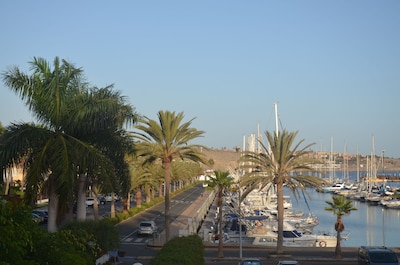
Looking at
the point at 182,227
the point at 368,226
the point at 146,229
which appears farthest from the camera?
the point at 368,226

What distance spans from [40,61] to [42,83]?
45.2 inches

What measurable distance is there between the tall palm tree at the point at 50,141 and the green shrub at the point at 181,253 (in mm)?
4405

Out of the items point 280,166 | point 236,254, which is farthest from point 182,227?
point 280,166

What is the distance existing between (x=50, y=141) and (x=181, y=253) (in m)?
7.81

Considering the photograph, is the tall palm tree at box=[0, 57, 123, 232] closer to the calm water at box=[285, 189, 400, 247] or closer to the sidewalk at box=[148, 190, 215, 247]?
the sidewalk at box=[148, 190, 215, 247]

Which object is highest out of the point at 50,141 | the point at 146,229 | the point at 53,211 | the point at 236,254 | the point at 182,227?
the point at 50,141

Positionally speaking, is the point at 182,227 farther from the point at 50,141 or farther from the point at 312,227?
the point at 50,141

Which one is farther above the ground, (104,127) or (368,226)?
(104,127)

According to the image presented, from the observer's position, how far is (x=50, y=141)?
81.4ft

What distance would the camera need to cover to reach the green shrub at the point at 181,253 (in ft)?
64.4

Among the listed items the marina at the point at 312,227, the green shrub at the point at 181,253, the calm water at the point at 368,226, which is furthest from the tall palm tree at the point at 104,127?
the calm water at the point at 368,226

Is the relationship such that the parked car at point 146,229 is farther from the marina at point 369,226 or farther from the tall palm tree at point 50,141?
the tall palm tree at point 50,141

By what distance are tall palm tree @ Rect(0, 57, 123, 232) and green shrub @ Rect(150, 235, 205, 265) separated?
4.40 m

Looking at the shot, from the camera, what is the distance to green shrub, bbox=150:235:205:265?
19.6 meters
